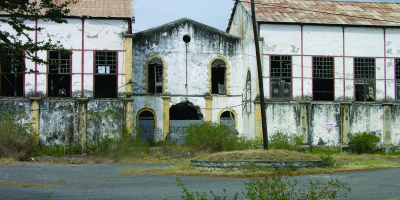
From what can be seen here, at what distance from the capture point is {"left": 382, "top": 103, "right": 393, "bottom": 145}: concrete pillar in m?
25.7

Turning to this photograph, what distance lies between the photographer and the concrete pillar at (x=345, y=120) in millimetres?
25281

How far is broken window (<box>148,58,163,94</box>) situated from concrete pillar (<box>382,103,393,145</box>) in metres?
13.3

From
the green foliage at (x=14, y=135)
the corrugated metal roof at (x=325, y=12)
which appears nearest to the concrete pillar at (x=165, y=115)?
the corrugated metal roof at (x=325, y=12)

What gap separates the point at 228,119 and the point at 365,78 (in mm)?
8576

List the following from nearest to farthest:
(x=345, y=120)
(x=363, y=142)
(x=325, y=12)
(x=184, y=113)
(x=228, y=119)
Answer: (x=363, y=142), (x=345, y=120), (x=325, y=12), (x=228, y=119), (x=184, y=113)

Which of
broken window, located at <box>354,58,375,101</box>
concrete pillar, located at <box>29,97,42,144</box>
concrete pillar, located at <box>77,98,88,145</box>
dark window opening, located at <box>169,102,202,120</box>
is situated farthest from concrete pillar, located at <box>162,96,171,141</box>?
broken window, located at <box>354,58,375,101</box>

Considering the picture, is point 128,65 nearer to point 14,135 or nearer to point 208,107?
point 208,107

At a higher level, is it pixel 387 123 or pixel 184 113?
pixel 184 113

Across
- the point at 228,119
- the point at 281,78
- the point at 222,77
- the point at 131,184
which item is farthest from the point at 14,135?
the point at 281,78

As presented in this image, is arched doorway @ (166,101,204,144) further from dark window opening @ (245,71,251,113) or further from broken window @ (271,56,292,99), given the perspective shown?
broken window @ (271,56,292,99)

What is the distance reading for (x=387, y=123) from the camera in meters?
25.8

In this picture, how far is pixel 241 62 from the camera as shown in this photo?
90.3 feet

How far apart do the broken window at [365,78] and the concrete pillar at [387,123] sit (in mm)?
935

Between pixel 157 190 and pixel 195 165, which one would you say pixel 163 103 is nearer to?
pixel 195 165
